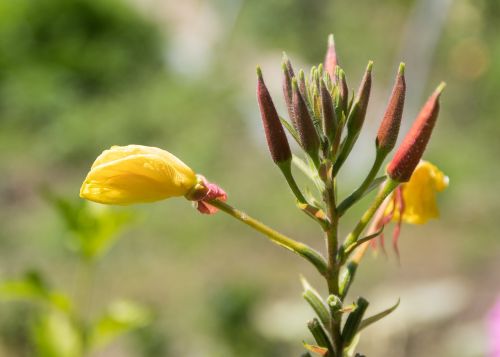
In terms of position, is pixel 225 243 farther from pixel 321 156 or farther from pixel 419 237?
pixel 321 156

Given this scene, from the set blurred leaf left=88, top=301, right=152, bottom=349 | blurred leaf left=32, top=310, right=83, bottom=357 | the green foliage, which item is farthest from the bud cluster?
the green foliage

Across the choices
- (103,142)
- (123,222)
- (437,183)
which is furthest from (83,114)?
(437,183)

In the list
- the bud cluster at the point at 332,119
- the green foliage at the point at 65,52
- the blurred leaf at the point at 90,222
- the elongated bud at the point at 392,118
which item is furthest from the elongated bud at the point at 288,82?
the green foliage at the point at 65,52

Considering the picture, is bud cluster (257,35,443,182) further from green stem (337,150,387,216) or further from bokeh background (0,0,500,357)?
bokeh background (0,0,500,357)

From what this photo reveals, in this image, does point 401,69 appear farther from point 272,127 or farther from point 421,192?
point 421,192

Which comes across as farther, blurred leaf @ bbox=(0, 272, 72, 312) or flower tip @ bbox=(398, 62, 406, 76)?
blurred leaf @ bbox=(0, 272, 72, 312)
